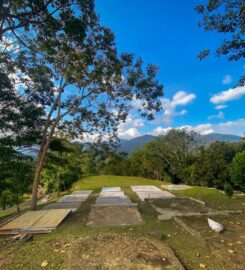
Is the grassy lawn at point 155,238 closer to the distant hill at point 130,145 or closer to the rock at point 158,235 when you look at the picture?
the rock at point 158,235

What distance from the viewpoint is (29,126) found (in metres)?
8.72

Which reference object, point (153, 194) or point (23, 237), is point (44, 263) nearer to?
point (23, 237)

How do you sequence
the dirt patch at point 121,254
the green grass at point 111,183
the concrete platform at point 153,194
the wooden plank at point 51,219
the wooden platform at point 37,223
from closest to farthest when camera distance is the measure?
the dirt patch at point 121,254 → the wooden platform at point 37,223 → the wooden plank at point 51,219 → the concrete platform at point 153,194 → the green grass at point 111,183

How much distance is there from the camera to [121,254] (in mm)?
3939

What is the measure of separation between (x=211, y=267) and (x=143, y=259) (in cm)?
108

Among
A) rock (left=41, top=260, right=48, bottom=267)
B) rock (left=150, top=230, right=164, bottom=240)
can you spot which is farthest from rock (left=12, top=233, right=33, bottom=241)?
rock (left=150, top=230, right=164, bottom=240)

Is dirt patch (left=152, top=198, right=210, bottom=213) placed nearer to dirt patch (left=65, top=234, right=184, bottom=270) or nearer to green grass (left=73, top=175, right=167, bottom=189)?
dirt patch (left=65, top=234, right=184, bottom=270)

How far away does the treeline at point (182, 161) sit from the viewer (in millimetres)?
18812

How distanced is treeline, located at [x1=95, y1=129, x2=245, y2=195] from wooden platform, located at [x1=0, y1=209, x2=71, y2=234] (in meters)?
12.1

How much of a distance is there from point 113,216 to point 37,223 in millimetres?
2326

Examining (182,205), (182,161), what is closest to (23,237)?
(182,205)

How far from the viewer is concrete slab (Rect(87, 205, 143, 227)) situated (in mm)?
6412

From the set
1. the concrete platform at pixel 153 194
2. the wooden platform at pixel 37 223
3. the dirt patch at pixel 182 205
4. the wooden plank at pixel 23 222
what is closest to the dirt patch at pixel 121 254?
the wooden platform at pixel 37 223

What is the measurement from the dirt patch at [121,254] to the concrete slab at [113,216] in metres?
1.66
